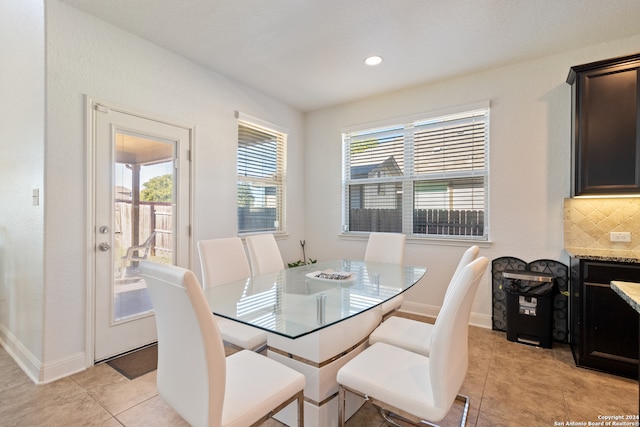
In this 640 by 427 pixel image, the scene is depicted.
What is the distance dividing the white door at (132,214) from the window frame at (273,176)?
685mm

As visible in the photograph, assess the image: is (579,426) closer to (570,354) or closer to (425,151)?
(570,354)

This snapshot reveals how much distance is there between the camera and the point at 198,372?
1.09 metres

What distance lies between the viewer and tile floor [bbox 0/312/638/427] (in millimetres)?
1802

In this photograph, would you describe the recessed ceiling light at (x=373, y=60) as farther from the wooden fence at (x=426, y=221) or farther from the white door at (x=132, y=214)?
the white door at (x=132, y=214)

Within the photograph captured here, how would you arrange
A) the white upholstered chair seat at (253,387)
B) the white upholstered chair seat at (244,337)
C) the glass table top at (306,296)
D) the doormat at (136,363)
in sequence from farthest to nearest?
the doormat at (136,363) < the white upholstered chair seat at (244,337) < the glass table top at (306,296) < the white upholstered chair seat at (253,387)

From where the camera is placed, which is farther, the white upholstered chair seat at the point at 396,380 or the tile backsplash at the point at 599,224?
the tile backsplash at the point at 599,224

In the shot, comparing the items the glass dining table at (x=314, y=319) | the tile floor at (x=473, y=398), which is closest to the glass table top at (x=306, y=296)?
the glass dining table at (x=314, y=319)

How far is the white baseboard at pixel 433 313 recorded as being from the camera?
3.26 meters

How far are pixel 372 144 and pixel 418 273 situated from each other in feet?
7.07

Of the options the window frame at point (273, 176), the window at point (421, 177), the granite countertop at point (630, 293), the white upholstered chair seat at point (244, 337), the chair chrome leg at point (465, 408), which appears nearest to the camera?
the granite countertop at point (630, 293)

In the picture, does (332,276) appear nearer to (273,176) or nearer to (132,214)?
(132,214)

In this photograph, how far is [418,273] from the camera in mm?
2484

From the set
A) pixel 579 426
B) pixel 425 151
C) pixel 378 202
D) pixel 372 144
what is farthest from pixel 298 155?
pixel 579 426

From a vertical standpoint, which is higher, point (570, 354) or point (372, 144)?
point (372, 144)
